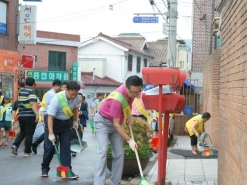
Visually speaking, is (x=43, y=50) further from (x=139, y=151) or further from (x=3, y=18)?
(x=139, y=151)

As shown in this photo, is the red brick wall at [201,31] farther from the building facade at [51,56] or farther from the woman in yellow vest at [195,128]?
the woman in yellow vest at [195,128]

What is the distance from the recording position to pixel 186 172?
10.6 metres

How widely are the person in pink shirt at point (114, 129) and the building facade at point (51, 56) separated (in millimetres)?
31553

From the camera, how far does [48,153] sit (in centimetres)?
957

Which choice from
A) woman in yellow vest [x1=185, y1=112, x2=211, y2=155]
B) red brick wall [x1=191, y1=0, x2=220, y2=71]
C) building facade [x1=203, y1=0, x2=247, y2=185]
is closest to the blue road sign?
red brick wall [x1=191, y1=0, x2=220, y2=71]

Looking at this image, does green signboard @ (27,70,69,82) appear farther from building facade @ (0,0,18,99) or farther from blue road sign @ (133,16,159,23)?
blue road sign @ (133,16,159,23)

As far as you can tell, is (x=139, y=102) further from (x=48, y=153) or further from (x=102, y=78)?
(x=102, y=78)

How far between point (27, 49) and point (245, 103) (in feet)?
122

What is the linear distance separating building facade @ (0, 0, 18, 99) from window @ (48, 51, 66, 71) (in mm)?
16110

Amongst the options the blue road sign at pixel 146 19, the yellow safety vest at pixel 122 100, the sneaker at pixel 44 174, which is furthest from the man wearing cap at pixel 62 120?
the blue road sign at pixel 146 19

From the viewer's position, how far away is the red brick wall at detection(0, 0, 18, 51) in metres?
25.3

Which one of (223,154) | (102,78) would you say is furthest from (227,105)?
(102,78)

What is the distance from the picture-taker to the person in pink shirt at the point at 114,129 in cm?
760

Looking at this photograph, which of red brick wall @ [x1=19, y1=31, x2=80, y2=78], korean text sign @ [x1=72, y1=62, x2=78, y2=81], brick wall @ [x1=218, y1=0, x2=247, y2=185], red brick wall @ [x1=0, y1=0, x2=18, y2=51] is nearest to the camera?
brick wall @ [x1=218, y1=0, x2=247, y2=185]
